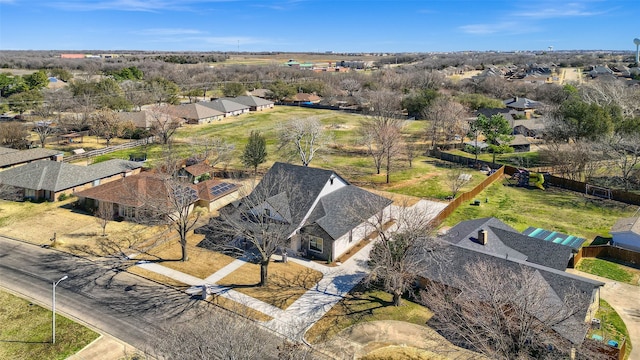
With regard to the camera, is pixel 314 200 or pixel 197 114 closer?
pixel 314 200

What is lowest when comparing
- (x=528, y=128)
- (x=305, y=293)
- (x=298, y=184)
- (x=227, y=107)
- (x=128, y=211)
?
(x=305, y=293)

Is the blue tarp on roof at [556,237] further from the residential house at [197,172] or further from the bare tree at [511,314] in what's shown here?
the residential house at [197,172]

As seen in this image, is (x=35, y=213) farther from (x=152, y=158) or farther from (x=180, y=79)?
(x=180, y=79)

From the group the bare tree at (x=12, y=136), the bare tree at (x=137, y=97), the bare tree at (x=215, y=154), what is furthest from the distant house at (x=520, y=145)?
the bare tree at (x=137, y=97)

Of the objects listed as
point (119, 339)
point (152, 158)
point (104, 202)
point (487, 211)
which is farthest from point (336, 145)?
point (119, 339)

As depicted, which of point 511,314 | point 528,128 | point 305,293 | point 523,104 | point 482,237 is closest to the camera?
point 511,314

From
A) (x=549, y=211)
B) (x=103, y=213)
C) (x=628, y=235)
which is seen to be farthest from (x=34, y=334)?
(x=549, y=211)

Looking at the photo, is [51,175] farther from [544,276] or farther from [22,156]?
[544,276]
